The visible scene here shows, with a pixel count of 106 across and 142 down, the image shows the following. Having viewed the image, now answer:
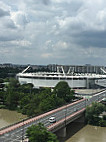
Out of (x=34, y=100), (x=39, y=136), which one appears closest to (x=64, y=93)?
(x=34, y=100)

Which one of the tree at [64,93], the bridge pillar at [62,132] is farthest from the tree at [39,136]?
the tree at [64,93]

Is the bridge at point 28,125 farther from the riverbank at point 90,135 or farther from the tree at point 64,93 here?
the tree at point 64,93

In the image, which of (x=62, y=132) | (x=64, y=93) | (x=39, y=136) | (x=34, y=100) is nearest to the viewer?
(x=39, y=136)

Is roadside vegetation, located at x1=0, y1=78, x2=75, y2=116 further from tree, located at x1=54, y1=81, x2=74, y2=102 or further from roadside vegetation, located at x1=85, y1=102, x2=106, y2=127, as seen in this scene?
roadside vegetation, located at x1=85, y1=102, x2=106, y2=127

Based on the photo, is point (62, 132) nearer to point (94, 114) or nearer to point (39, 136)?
point (94, 114)

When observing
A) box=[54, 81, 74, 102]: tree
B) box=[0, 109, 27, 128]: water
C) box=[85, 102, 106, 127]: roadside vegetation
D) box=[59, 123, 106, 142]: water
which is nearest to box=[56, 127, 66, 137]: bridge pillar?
box=[59, 123, 106, 142]: water
